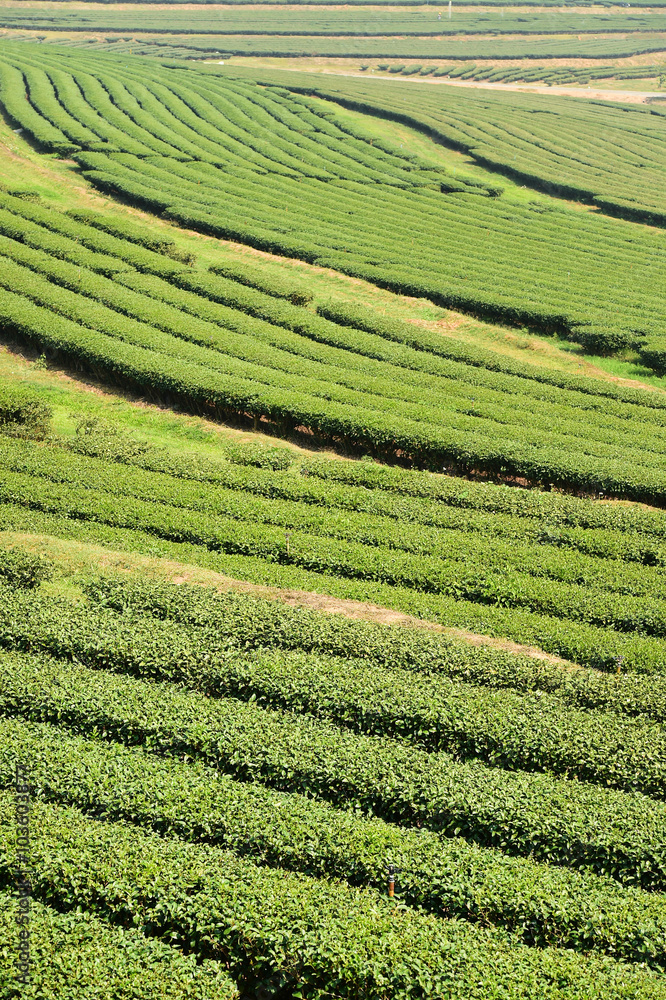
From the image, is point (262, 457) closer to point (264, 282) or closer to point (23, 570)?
point (23, 570)

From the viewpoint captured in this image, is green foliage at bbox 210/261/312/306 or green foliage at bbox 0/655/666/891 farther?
green foliage at bbox 210/261/312/306

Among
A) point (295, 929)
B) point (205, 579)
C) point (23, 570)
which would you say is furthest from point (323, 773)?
point (23, 570)

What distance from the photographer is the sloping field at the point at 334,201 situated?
172 feet

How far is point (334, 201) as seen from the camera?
222 ft

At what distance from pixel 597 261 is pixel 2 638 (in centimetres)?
5104

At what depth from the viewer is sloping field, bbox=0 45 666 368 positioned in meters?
52.5

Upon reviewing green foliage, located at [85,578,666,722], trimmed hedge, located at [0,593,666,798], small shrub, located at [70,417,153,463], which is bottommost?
trimmed hedge, located at [0,593,666,798]

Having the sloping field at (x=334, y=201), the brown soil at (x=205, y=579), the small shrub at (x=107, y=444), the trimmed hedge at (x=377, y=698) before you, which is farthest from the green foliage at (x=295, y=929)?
the sloping field at (x=334, y=201)

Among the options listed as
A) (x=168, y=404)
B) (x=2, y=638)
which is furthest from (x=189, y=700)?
(x=168, y=404)

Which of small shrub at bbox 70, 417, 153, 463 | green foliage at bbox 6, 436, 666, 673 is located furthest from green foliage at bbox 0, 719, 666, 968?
small shrub at bbox 70, 417, 153, 463

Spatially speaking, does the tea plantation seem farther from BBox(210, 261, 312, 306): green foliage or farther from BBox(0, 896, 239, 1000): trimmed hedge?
BBox(210, 261, 312, 306): green foliage

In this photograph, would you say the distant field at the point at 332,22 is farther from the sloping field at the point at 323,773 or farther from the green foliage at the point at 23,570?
the green foliage at the point at 23,570

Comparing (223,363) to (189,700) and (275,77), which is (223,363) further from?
(275,77)

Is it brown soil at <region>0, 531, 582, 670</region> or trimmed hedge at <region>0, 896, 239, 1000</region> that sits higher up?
brown soil at <region>0, 531, 582, 670</region>
